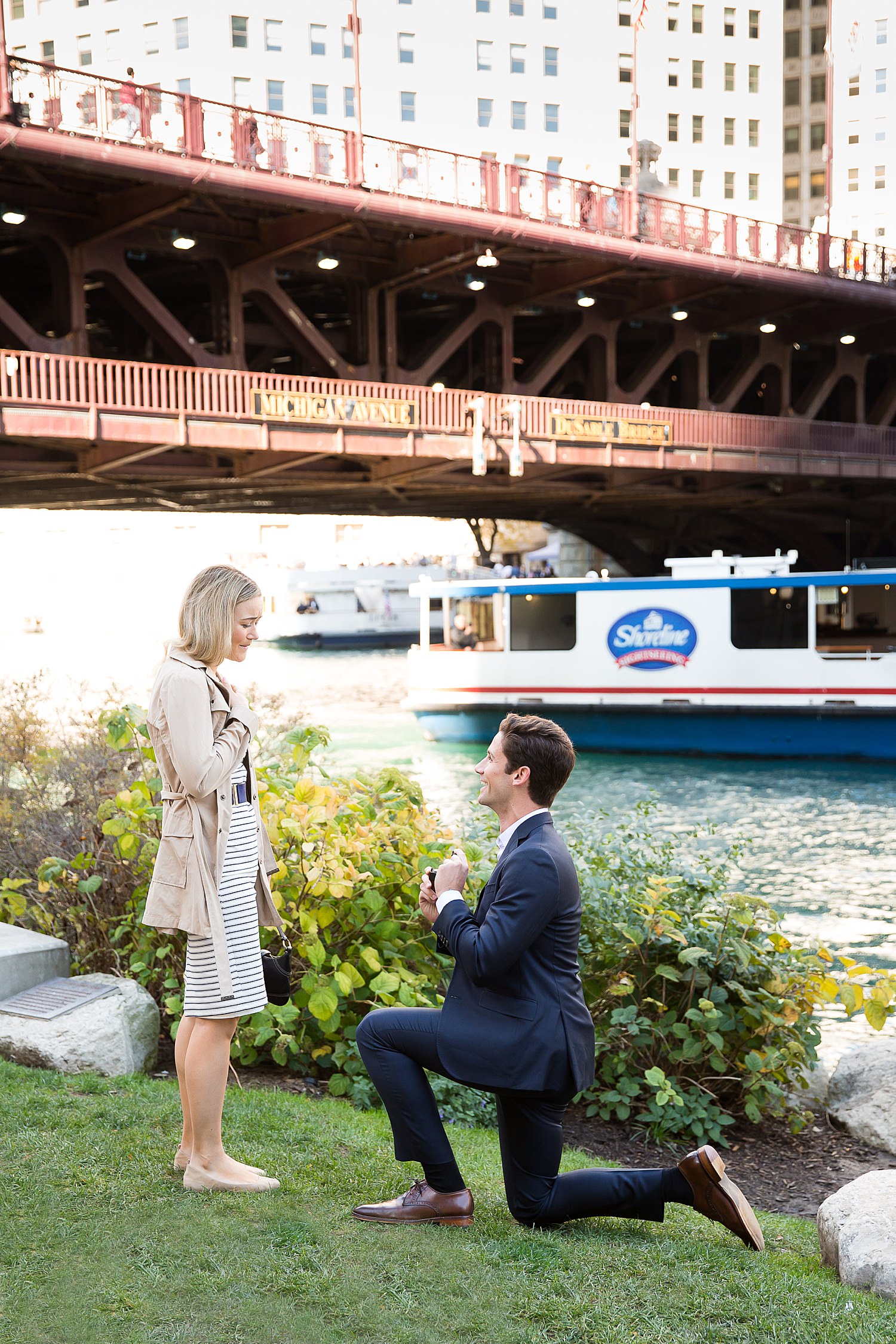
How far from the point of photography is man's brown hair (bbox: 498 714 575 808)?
3785mm

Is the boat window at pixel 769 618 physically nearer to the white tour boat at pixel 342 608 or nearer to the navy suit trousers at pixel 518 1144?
the navy suit trousers at pixel 518 1144

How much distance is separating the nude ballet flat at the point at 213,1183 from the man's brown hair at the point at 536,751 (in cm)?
166

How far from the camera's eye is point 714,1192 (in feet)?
12.6

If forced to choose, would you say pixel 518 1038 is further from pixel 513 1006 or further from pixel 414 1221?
pixel 414 1221

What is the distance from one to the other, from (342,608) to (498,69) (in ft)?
112

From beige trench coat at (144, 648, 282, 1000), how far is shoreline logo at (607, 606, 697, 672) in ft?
73.0

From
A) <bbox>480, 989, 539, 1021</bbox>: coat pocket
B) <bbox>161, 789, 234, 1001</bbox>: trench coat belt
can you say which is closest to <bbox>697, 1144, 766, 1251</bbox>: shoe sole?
<bbox>480, 989, 539, 1021</bbox>: coat pocket

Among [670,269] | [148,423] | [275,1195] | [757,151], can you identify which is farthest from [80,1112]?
[757,151]

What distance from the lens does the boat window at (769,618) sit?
83.3 ft

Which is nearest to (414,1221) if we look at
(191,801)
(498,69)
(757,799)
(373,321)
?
(191,801)

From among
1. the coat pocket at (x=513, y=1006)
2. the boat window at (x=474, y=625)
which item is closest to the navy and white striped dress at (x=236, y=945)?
the coat pocket at (x=513, y=1006)

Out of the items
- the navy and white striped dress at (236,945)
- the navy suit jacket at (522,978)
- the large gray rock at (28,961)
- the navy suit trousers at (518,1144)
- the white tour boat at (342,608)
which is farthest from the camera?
the white tour boat at (342,608)

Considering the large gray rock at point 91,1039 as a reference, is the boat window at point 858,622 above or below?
above

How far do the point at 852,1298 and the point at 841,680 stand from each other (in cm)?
2197
